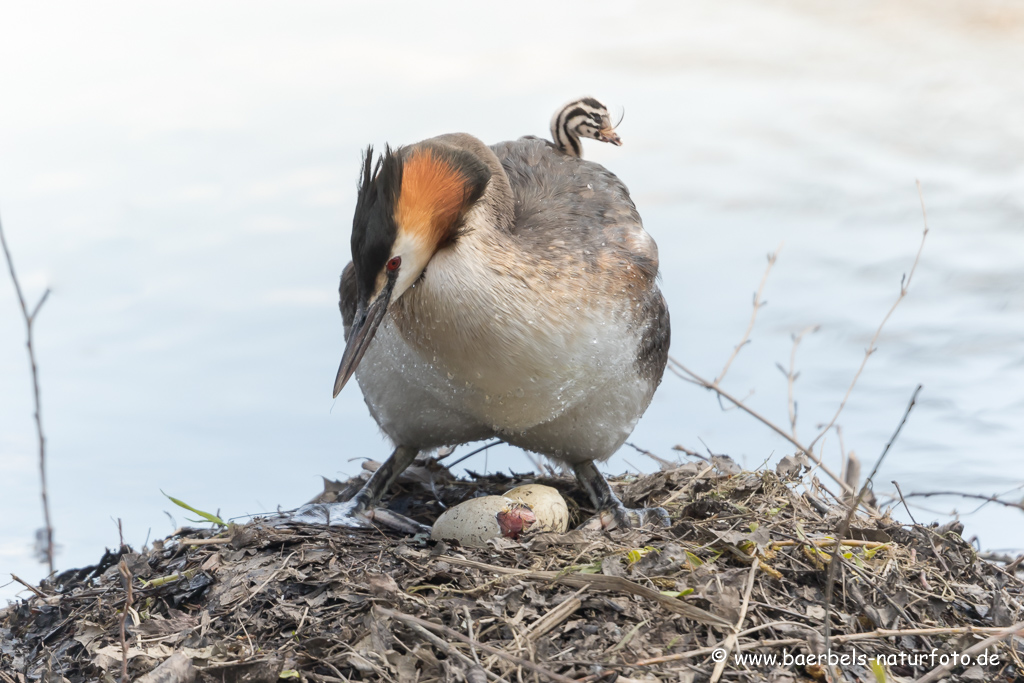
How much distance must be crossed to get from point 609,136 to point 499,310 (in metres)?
2.08

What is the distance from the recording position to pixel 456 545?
12.3ft


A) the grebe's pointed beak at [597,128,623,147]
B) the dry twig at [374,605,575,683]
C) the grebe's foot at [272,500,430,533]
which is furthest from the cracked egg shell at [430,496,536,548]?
the grebe's pointed beak at [597,128,623,147]

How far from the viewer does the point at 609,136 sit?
5.21m

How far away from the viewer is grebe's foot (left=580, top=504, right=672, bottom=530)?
4156 millimetres

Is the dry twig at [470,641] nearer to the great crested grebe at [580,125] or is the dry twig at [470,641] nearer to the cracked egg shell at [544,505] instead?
the cracked egg shell at [544,505]

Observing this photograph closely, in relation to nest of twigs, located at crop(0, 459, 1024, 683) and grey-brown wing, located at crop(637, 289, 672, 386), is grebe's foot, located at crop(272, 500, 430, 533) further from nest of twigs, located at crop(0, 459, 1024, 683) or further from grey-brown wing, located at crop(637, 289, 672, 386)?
grey-brown wing, located at crop(637, 289, 672, 386)

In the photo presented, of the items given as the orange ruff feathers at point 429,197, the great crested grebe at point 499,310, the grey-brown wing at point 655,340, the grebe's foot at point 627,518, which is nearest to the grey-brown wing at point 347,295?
the great crested grebe at point 499,310

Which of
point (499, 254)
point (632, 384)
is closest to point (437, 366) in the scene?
point (499, 254)

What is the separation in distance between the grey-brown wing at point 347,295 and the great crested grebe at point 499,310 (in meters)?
0.02

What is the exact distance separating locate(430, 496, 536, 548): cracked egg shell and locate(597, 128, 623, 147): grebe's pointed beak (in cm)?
233

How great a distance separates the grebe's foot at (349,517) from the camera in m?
4.21

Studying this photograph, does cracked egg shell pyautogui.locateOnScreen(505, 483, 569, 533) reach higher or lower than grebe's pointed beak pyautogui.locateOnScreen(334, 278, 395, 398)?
lower

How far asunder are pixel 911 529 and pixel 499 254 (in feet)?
7.08

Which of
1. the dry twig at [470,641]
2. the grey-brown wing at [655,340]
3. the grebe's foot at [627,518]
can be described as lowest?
the grebe's foot at [627,518]
